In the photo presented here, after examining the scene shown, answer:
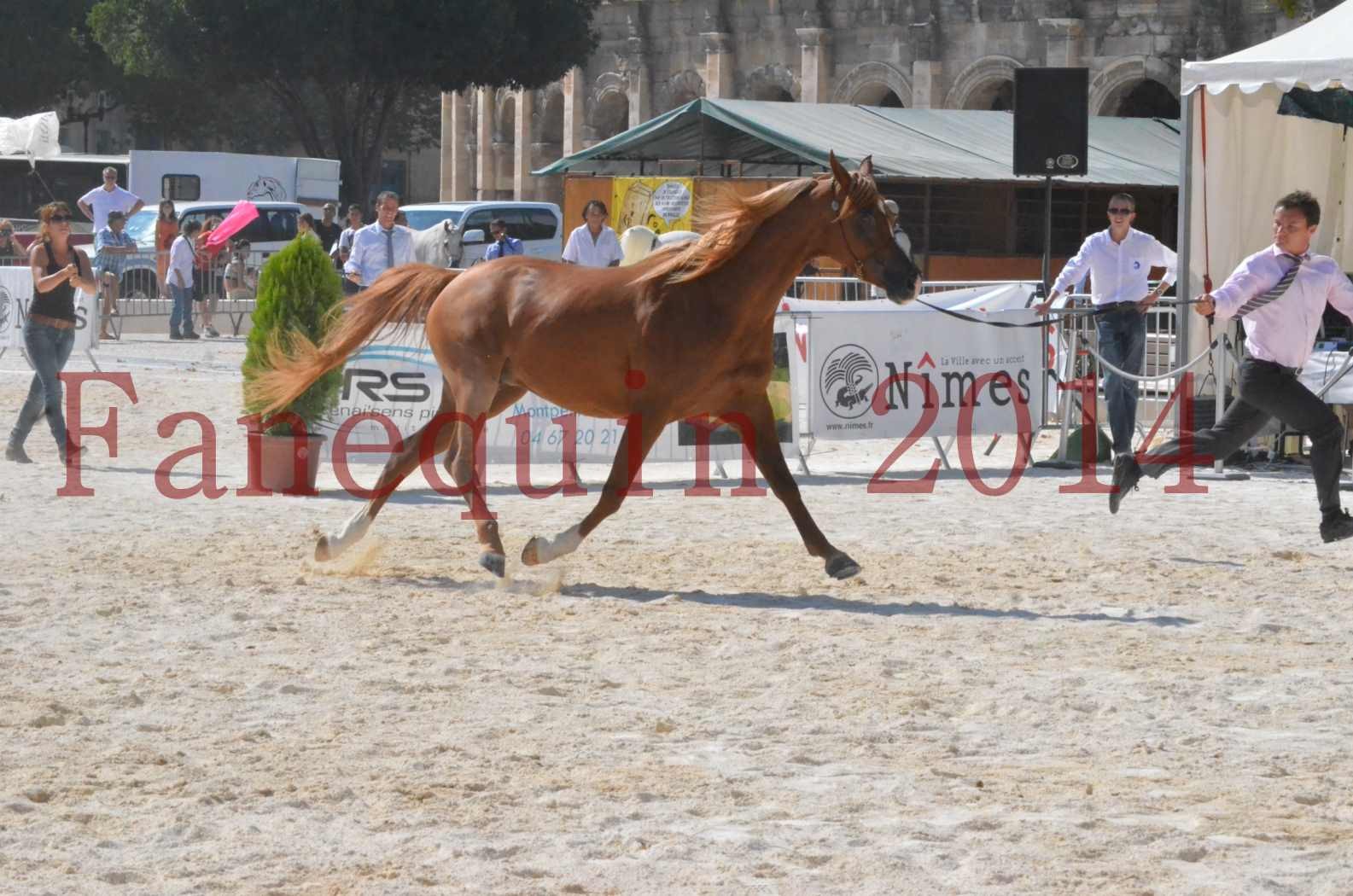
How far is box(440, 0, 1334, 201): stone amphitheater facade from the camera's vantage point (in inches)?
1631

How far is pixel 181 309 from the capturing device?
28.8m

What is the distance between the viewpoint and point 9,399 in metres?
19.5

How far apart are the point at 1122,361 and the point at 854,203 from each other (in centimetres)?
525

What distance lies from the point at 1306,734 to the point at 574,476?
310 inches

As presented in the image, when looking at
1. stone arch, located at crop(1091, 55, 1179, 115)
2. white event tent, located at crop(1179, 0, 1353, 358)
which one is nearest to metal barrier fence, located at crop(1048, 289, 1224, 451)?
white event tent, located at crop(1179, 0, 1353, 358)

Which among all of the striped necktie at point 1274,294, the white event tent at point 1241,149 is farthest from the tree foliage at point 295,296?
the white event tent at point 1241,149

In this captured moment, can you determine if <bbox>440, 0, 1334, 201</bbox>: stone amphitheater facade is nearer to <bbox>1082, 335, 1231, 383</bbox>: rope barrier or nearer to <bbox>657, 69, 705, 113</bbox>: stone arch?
<bbox>657, 69, 705, 113</bbox>: stone arch

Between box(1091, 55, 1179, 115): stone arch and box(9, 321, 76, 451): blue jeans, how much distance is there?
3011cm

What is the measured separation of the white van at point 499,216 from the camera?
36031 millimetres

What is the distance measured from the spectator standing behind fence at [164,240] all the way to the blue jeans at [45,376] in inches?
649

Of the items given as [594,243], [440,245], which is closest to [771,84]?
[440,245]

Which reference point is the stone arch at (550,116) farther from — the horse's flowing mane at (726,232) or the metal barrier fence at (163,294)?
the horse's flowing mane at (726,232)

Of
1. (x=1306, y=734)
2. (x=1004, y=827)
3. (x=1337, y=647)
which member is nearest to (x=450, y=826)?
(x=1004, y=827)

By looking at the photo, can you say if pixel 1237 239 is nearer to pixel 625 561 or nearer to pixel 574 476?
pixel 574 476
